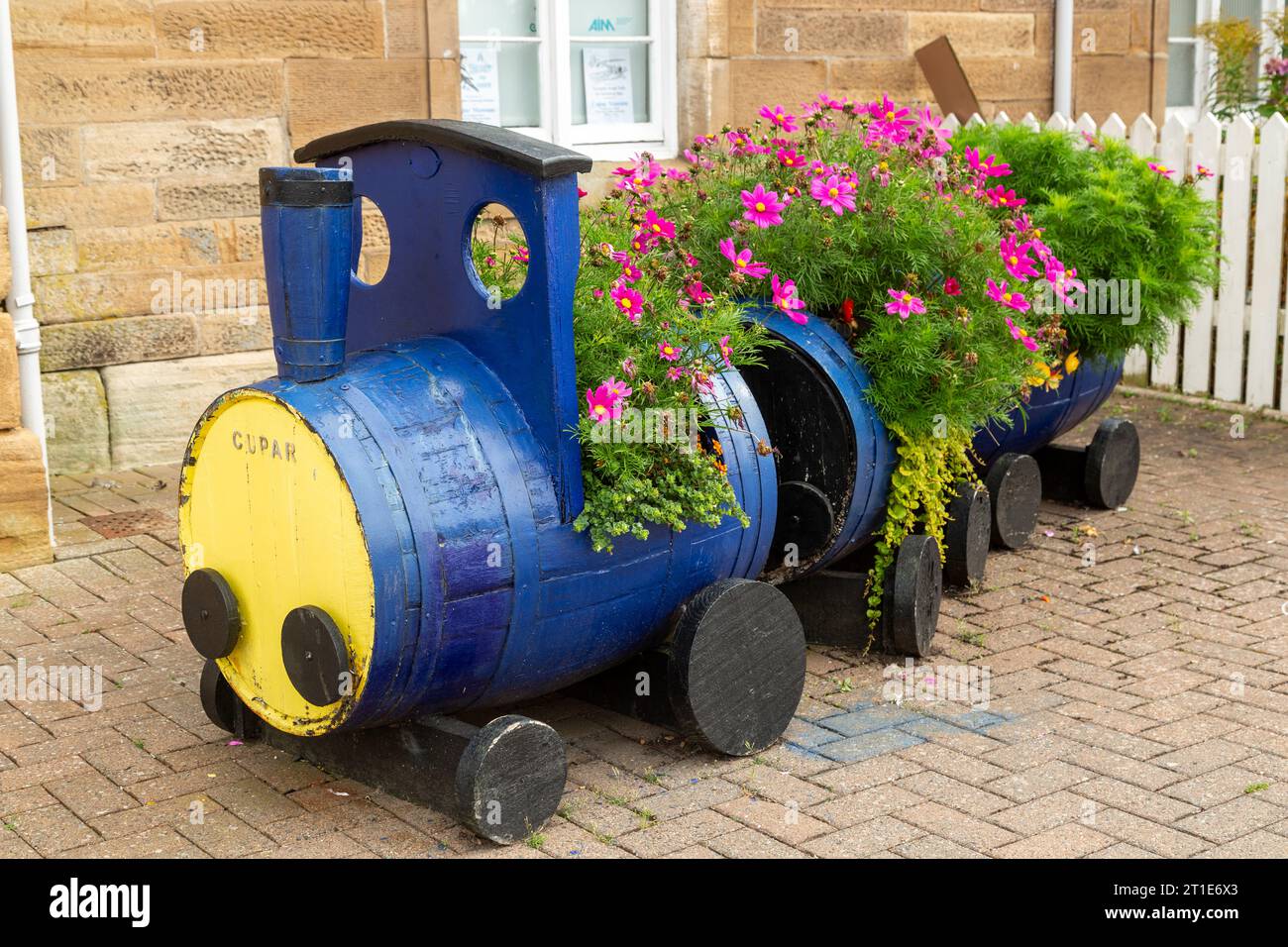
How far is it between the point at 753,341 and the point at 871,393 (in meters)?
0.54

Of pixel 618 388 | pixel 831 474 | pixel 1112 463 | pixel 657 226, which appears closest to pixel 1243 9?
pixel 1112 463

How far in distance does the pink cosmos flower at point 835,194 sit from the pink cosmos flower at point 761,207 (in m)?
0.13

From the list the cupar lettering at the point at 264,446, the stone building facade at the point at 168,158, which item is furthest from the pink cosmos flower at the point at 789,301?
the stone building facade at the point at 168,158

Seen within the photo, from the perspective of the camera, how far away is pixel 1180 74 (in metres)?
11.4

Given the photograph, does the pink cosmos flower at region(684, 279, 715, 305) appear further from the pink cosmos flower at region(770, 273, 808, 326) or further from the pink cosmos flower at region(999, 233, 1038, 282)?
the pink cosmos flower at region(999, 233, 1038, 282)

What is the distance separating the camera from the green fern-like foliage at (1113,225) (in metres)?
5.96

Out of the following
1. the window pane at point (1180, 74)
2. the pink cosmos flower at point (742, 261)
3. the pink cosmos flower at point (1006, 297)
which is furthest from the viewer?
the window pane at point (1180, 74)

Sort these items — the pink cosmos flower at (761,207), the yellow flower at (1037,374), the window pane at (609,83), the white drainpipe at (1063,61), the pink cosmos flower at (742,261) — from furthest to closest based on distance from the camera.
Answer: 1. the white drainpipe at (1063,61)
2. the window pane at (609,83)
3. the yellow flower at (1037,374)
4. the pink cosmos flower at (761,207)
5. the pink cosmos flower at (742,261)

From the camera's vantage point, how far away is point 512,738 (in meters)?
3.62

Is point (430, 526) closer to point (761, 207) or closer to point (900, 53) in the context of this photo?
point (761, 207)

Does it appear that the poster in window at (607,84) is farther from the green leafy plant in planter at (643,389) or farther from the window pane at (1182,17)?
the window pane at (1182,17)

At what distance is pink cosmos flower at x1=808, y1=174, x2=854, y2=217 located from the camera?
187 inches

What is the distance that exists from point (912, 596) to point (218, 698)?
2.10 metres

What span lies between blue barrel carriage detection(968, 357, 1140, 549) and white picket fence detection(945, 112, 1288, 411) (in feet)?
5.87
